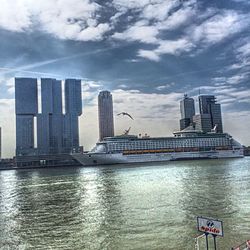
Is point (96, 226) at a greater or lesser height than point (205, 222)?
lesser

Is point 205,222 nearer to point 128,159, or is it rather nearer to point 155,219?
point 155,219

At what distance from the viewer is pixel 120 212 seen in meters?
39.6

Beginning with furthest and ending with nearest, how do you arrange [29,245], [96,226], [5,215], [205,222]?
1. [5,215]
2. [96,226]
3. [29,245]
4. [205,222]

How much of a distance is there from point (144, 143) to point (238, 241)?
6612 inches

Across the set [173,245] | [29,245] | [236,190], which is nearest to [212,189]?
[236,190]

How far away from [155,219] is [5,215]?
804 inches

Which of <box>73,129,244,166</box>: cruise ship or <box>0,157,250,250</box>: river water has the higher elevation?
<box>73,129,244,166</box>: cruise ship

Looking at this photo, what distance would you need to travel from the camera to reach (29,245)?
27609 millimetres

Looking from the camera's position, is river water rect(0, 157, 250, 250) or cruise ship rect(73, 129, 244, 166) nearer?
river water rect(0, 157, 250, 250)

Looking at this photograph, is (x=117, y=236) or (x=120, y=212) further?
(x=120, y=212)

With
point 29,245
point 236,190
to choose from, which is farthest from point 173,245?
point 236,190

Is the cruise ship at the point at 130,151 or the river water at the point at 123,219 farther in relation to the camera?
the cruise ship at the point at 130,151

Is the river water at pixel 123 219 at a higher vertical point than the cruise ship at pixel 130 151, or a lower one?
lower

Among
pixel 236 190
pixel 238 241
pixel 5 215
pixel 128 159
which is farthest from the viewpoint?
pixel 128 159
